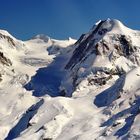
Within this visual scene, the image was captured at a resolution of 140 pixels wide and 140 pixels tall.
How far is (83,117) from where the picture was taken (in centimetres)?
7931

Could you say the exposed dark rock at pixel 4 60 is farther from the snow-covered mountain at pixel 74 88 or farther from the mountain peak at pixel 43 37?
the mountain peak at pixel 43 37

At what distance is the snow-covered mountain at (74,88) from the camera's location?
73938 millimetres

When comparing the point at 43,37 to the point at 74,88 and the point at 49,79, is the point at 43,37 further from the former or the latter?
the point at 74,88

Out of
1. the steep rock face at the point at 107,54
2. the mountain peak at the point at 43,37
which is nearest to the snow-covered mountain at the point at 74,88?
→ the steep rock face at the point at 107,54

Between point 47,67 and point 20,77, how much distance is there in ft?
47.0

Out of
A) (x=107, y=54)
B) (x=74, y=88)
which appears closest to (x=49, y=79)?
(x=107, y=54)

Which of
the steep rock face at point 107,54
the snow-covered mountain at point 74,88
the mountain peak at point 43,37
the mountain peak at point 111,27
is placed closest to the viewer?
the snow-covered mountain at point 74,88

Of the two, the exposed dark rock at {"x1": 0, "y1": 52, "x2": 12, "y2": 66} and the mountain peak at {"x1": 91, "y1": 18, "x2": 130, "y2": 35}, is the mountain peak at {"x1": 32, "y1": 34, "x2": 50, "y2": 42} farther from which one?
the mountain peak at {"x1": 91, "y1": 18, "x2": 130, "y2": 35}

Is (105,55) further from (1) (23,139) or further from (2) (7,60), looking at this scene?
(1) (23,139)

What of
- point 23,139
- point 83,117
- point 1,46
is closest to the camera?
point 23,139

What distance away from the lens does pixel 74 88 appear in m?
99.2

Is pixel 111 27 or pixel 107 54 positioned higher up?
pixel 111 27

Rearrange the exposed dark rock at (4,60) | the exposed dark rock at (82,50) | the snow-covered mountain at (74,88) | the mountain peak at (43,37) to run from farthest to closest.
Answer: the mountain peak at (43,37) → the exposed dark rock at (4,60) → the exposed dark rock at (82,50) → the snow-covered mountain at (74,88)

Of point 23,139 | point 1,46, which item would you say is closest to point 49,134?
point 23,139
